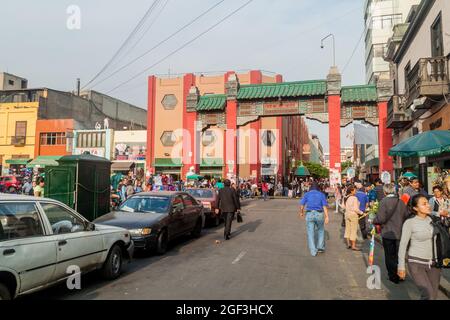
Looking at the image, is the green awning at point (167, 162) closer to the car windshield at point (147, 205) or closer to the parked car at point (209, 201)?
the parked car at point (209, 201)

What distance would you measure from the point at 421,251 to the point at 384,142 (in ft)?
79.3

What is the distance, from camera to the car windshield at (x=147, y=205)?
9727 mm

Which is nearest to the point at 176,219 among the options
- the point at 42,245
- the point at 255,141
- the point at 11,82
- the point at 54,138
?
the point at 42,245

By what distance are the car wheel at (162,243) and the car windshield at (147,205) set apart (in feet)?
2.47

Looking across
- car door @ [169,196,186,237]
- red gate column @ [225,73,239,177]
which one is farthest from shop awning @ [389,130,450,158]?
red gate column @ [225,73,239,177]

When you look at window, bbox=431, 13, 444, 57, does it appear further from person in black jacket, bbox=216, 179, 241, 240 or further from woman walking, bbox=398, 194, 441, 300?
woman walking, bbox=398, 194, 441, 300

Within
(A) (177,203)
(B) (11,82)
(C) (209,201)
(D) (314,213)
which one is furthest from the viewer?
(B) (11,82)

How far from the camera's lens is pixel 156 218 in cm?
895

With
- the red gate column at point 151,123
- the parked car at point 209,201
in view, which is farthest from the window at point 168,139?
the parked car at point 209,201

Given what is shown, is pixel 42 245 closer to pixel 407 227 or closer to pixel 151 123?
pixel 407 227

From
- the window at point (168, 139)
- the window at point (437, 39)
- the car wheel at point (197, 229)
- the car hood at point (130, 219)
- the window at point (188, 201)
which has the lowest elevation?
the car wheel at point (197, 229)

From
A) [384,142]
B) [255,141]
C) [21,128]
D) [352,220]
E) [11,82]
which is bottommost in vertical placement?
[352,220]
